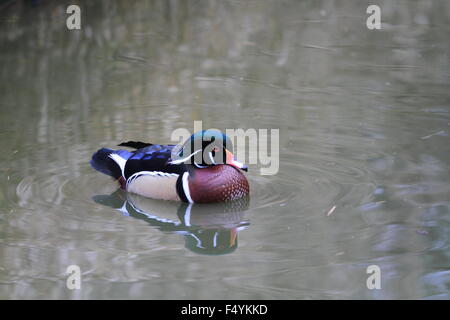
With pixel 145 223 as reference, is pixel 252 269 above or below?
below

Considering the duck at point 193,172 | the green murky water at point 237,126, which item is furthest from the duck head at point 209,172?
the green murky water at point 237,126

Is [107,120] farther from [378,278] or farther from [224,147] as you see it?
[378,278]

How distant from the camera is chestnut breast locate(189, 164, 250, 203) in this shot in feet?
20.9

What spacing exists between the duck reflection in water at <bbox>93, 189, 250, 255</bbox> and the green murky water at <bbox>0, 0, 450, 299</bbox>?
17 mm

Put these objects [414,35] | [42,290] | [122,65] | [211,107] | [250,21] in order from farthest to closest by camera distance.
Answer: [250,21] → [414,35] → [122,65] → [211,107] → [42,290]

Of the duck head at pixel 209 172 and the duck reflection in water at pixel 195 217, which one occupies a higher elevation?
the duck head at pixel 209 172

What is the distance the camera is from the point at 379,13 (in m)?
12.5

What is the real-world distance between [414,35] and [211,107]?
12.5 feet

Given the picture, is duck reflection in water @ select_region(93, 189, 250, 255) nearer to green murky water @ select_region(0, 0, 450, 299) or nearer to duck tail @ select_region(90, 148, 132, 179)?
green murky water @ select_region(0, 0, 450, 299)

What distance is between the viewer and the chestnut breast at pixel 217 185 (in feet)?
20.9

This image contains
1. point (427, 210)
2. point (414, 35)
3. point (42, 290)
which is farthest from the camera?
point (414, 35)

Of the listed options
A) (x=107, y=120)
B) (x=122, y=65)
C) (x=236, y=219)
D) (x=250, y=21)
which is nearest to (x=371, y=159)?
(x=236, y=219)

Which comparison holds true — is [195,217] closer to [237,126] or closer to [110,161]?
[110,161]

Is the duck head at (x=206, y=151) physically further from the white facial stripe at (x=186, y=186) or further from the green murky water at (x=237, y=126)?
the green murky water at (x=237, y=126)
